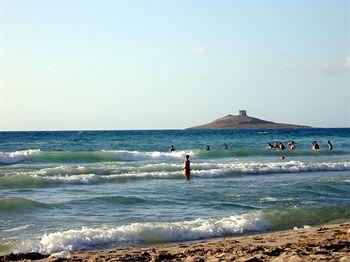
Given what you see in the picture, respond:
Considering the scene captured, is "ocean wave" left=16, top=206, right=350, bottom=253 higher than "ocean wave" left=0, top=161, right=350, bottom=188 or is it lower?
lower

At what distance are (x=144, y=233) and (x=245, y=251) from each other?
3.34 meters

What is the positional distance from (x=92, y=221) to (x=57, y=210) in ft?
6.76

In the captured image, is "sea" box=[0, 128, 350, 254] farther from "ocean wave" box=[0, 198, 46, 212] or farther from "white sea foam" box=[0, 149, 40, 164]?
"white sea foam" box=[0, 149, 40, 164]

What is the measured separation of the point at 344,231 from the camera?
35.3 ft

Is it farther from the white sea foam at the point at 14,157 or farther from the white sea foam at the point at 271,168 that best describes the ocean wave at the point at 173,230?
the white sea foam at the point at 14,157

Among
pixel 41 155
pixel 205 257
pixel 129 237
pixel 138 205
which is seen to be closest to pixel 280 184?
pixel 138 205

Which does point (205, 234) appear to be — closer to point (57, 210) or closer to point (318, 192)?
point (57, 210)

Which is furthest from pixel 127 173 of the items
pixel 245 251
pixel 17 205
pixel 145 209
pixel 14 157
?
pixel 245 251

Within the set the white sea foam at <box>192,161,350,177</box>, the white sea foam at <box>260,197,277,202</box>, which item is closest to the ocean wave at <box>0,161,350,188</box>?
the white sea foam at <box>192,161,350,177</box>

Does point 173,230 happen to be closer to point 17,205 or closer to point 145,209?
point 145,209

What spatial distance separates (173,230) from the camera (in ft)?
38.6

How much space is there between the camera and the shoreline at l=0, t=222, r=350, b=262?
8250 millimetres

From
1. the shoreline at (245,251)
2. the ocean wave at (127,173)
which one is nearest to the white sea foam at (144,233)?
the shoreline at (245,251)

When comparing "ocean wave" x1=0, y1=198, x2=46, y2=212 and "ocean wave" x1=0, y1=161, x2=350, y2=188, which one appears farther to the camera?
"ocean wave" x1=0, y1=161, x2=350, y2=188
